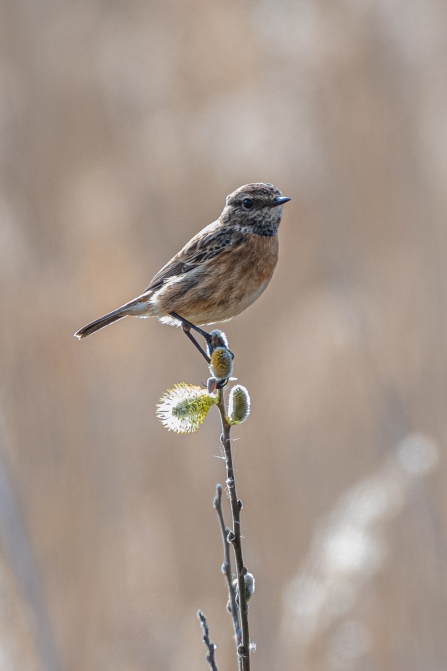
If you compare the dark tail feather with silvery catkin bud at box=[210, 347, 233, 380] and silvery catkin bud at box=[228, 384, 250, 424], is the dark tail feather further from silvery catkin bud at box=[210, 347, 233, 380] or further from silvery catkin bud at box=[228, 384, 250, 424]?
silvery catkin bud at box=[228, 384, 250, 424]

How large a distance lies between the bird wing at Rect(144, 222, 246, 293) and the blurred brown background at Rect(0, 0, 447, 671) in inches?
21.4

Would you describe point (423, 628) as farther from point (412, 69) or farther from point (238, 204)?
point (412, 69)

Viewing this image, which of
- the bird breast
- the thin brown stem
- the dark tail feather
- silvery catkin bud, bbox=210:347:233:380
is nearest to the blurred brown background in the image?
the dark tail feather

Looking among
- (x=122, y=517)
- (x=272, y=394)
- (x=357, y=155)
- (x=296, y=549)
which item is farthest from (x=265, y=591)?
(x=357, y=155)

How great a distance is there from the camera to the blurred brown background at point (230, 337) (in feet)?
11.7

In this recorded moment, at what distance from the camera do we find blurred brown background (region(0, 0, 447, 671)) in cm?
355

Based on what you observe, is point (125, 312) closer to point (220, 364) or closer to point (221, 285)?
point (221, 285)

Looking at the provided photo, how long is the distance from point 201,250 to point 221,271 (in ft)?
0.68

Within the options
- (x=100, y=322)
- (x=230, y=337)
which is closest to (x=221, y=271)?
(x=100, y=322)

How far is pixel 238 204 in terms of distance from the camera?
134 inches

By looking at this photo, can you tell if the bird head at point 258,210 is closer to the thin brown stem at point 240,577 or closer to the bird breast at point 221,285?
the bird breast at point 221,285

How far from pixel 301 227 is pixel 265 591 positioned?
6.96 ft

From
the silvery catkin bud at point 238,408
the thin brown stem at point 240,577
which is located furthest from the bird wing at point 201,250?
the thin brown stem at point 240,577

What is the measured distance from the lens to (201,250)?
3277 millimetres
